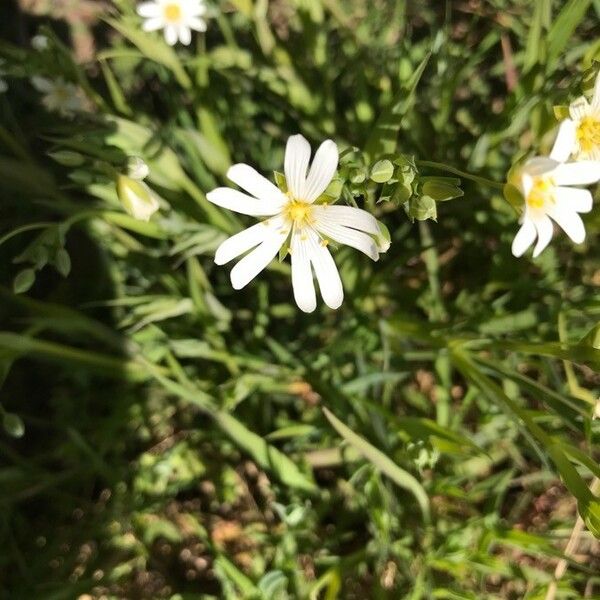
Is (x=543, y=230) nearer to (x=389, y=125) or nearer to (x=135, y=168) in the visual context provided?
(x=389, y=125)

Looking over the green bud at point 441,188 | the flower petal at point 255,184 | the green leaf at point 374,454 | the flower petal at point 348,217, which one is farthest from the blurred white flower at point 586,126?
the green leaf at point 374,454

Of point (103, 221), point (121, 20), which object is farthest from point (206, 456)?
point (121, 20)

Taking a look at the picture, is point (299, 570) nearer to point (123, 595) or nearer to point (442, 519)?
point (442, 519)

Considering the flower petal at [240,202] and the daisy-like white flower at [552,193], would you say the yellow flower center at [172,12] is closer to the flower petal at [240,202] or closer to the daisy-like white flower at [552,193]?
the flower petal at [240,202]

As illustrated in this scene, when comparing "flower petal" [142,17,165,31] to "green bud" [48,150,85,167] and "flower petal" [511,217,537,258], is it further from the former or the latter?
"flower petal" [511,217,537,258]

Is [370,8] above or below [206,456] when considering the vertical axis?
above

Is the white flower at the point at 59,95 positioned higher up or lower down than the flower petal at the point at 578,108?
lower down

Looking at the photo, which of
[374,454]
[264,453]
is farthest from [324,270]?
[264,453]
